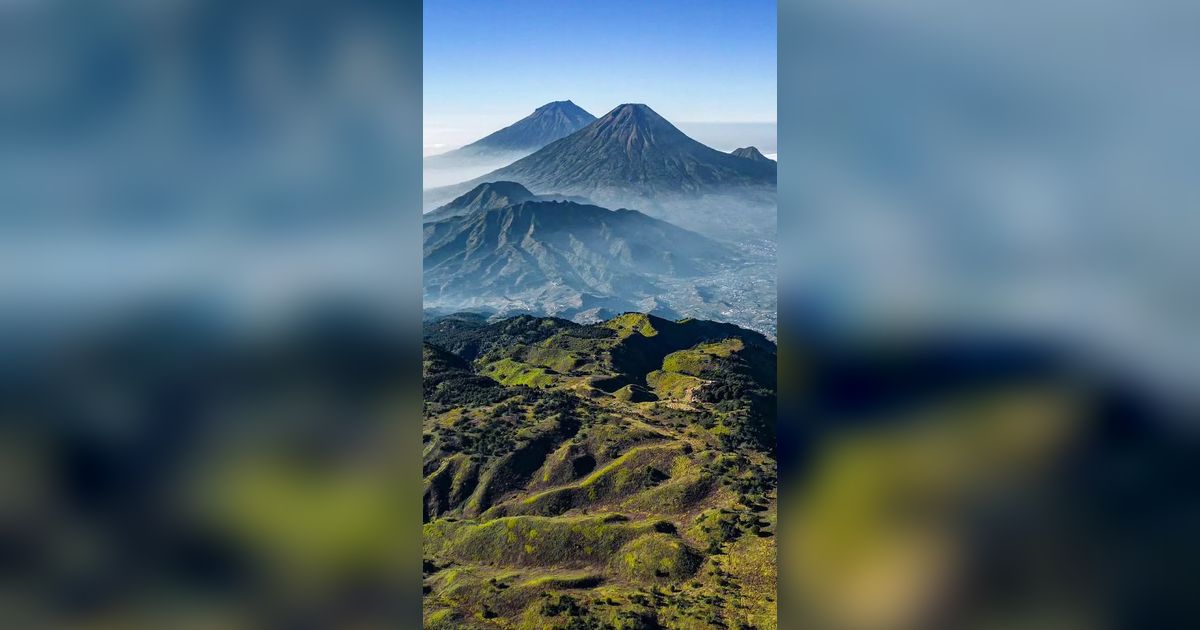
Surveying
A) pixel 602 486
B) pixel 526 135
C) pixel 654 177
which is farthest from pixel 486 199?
pixel 602 486

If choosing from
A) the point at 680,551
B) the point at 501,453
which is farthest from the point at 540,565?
the point at 501,453

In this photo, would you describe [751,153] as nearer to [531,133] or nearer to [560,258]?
[531,133]

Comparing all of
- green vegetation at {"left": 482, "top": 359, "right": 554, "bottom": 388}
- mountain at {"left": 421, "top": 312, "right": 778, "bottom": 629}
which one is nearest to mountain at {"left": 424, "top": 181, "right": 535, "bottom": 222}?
green vegetation at {"left": 482, "top": 359, "right": 554, "bottom": 388}
